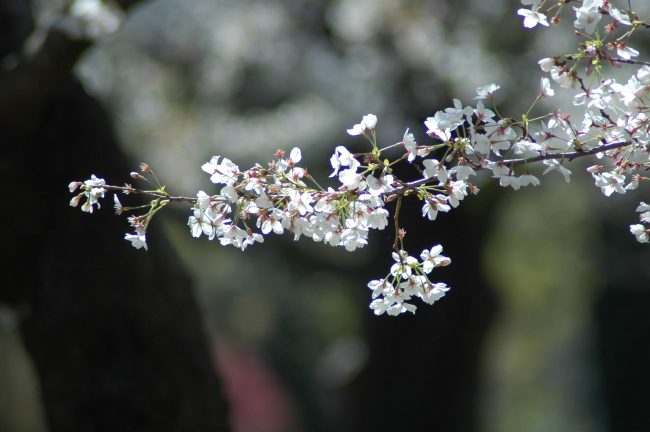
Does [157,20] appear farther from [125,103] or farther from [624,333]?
[624,333]

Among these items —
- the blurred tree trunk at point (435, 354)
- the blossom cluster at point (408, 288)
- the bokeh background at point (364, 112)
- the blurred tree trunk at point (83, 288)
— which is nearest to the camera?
the blossom cluster at point (408, 288)

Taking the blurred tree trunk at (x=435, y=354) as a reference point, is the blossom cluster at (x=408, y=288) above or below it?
below

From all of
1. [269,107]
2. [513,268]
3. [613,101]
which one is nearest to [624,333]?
[513,268]

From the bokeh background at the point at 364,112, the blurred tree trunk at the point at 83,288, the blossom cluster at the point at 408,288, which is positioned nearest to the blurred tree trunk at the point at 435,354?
the bokeh background at the point at 364,112

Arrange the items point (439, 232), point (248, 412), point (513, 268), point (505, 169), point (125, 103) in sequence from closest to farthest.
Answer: point (505, 169) → point (439, 232) → point (125, 103) → point (513, 268) → point (248, 412)

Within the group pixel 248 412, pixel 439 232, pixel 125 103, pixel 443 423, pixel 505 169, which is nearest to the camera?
pixel 505 169

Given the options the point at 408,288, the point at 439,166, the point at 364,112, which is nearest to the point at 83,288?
the point at 408,288

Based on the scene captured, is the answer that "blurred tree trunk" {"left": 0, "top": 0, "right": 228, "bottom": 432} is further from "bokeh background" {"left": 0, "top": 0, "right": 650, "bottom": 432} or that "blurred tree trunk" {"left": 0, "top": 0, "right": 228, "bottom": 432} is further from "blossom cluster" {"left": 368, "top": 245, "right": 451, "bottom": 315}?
"blossom cluster" {"left": 368, "top": 245, "right": 451, "bottom": 315}

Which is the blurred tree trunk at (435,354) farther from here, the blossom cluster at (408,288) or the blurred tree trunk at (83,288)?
the blossom cluster at (408,288)

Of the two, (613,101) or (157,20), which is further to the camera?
(157,20)
